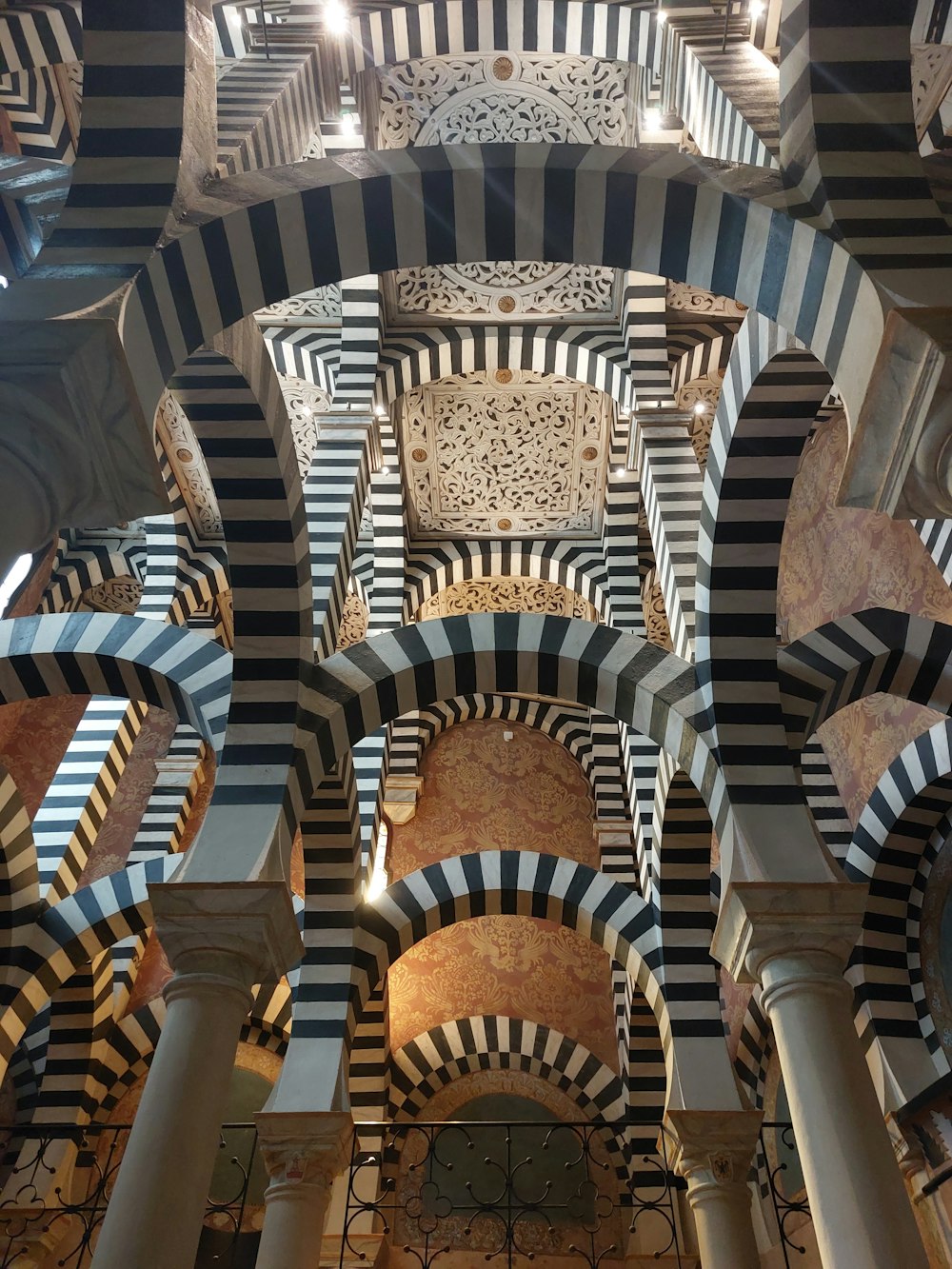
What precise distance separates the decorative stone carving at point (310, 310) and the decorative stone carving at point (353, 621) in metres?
3.12

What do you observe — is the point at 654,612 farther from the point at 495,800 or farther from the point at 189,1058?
the point at 189,1058

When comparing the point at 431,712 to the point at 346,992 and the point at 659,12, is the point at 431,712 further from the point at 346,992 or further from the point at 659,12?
the point at 659,12

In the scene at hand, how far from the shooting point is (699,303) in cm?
840

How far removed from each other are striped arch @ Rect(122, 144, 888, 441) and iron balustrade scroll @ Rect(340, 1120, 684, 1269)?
571 centimetres

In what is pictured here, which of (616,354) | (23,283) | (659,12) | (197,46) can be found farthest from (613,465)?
(23,283)

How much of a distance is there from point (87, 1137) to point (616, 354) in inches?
306

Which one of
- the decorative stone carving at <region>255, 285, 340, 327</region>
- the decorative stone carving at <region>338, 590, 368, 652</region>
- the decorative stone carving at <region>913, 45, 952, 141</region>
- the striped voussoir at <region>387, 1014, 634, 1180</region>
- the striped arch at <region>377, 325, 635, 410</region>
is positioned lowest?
the striped voussoir at <region>387, 1014, 634, 1180</region>

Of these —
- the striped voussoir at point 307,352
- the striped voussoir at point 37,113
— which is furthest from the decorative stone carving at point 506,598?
the striped voussoir at point 37,113

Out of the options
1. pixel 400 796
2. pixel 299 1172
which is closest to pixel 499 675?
pixel 299 1172

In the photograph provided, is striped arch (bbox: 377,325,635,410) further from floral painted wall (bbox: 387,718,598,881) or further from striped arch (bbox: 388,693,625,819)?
floral painted wall (bbox: 387,718,598,881)

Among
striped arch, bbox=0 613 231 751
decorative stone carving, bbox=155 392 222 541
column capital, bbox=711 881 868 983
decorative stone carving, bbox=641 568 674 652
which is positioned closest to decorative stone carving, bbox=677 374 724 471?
decorative stone carving, bbox=641 568 674 652

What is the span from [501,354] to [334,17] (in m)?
2.86

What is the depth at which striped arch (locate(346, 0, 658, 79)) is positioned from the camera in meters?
6.33

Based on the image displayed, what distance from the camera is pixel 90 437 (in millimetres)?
2602
